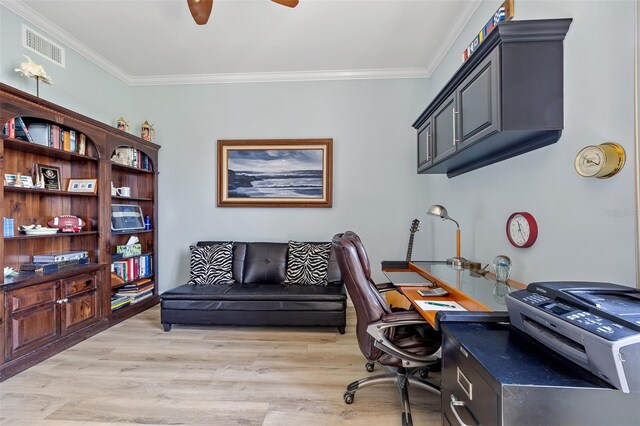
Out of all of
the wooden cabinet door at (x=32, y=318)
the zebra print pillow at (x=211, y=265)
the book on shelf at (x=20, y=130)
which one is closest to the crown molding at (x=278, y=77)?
the book on shelf at (x=20, y=130)

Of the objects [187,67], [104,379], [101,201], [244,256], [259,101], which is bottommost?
[104,379]

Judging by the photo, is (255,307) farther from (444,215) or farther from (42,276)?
(444,215)

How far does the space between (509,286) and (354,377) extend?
1214mm

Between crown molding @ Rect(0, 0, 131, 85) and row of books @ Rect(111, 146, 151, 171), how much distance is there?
39.1 inches

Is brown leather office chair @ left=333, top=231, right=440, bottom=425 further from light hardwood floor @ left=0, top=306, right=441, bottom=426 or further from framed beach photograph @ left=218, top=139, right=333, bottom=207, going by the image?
framed beach photograph @ left=218, top=139, right=333, bottom=207

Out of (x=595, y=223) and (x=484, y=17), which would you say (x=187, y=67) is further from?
(x=595, y=223)

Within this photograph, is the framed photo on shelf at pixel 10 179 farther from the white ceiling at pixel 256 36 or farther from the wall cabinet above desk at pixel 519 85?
the wall cabinet above desk at pixel 519 85

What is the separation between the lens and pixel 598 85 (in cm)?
120

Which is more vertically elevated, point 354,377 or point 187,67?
point 187,67

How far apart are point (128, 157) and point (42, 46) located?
1.16 meters

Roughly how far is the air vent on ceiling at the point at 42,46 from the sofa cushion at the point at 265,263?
2.66 meters

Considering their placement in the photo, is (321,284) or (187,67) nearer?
(321,284)

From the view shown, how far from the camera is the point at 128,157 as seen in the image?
3156 millimetres

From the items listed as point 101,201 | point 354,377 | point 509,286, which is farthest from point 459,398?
point 101,201
